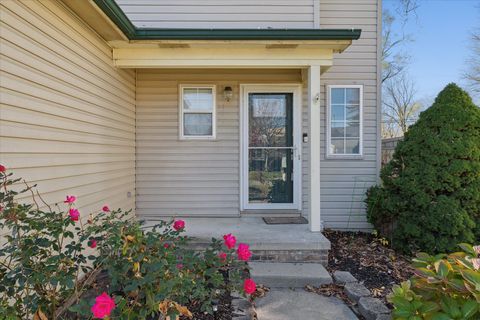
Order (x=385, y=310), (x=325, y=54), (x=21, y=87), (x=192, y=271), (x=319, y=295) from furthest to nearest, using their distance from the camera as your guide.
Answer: (x=325, y=54), (x=319, y=295), (x=385, y=310), (x=21, y=87), (x=192, y=271)

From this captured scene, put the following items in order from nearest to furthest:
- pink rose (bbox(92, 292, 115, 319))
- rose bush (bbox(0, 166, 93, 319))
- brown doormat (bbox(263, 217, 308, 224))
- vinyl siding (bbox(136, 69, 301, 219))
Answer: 1. pink rose (bbox(92, 292, 115, 319))
2. rose bush (bbox(0, 166, 93, 319))
3. brown doormat (bbox(263, 217, 308, 224))
4. vinyl siding (bbox(136, 69, 301, 219))

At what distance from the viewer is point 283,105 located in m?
5.49

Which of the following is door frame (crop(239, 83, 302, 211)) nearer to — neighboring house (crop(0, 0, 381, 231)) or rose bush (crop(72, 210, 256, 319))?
neighboring house (crop(0, 0, 381, 231))

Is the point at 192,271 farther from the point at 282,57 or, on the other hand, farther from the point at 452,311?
the point at 282,57

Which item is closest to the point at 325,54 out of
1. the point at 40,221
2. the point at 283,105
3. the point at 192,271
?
the point at 283,105

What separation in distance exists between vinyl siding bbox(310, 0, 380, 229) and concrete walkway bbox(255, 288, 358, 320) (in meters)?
2.42

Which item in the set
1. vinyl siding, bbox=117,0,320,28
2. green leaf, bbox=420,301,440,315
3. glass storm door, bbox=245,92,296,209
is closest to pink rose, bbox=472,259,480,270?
green leaf, bbox=420,301,440,315

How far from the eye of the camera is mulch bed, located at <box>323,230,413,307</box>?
3652mm

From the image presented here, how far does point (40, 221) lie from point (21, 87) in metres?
1.27

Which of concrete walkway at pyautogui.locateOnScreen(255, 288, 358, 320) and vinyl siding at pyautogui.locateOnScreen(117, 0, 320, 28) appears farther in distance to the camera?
vinyl siding at pyautogui.locateOnScreen(117, 0, 320, 28)

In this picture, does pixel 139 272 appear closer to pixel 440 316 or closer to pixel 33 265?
pixel 33 265

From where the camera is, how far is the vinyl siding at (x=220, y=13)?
5277mm

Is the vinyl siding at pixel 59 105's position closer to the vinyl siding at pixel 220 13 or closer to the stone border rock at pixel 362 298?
the vinyl siding at pixel 220 13

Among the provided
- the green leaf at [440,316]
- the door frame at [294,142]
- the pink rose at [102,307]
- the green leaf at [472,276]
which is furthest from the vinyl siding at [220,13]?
the pink rose at [102,307]
